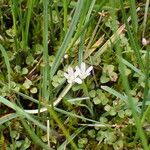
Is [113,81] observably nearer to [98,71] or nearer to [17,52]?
[98,71]

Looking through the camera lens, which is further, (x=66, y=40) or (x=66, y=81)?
(x=66, y=81)

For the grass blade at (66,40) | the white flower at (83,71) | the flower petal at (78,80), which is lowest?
the flower petal at (78,80)

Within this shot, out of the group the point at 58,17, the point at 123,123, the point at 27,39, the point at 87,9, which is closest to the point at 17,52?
the point at 27,39

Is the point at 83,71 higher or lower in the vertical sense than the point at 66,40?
lower

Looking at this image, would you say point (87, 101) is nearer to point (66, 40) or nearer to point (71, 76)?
point (71, 76)

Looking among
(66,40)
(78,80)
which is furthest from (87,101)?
(66,40)

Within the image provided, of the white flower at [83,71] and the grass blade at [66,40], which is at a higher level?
the grass blade at [66,40]

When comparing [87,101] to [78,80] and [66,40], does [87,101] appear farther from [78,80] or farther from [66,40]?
[66,40]

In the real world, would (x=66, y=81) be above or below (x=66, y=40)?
below

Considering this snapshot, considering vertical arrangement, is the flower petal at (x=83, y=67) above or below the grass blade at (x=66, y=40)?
below
